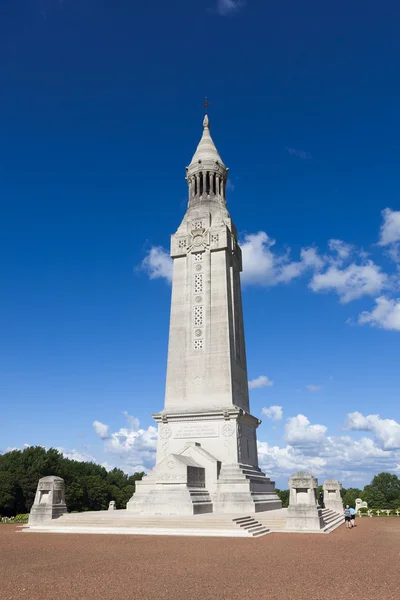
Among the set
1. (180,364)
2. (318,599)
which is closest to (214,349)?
(180,364)

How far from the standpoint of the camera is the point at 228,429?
1266 inches

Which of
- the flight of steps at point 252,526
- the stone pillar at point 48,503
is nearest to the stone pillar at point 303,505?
the flight of steps at point 252,526

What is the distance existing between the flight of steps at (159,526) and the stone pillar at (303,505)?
1527 millimetres

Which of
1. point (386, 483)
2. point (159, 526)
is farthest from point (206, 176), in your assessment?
point (386, 483)

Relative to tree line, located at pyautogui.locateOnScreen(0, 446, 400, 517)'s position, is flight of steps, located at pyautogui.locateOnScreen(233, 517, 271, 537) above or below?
below

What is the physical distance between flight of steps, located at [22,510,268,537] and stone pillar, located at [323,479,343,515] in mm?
15187

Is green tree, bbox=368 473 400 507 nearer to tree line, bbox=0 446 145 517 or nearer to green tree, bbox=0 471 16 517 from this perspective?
tree line, bbox=0 446 145 517

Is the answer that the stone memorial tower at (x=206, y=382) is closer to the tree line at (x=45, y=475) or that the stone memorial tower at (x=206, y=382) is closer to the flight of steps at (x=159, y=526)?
the flight of steps at (x=159, y=526)

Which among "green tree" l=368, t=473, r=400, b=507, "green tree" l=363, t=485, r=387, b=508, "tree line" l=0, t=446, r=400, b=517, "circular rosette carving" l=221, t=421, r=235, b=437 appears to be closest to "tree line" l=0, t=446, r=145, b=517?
"tree line" l=0, t=446, r=400, b=517

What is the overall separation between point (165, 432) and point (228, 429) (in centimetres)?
457

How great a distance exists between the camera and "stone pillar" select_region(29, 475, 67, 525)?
25516 mm

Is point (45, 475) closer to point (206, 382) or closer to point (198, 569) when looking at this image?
point (206, 382)

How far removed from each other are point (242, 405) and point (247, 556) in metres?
21.5

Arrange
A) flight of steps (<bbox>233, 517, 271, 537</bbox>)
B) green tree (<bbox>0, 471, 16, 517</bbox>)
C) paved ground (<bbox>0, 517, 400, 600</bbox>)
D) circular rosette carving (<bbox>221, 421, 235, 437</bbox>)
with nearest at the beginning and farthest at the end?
paved ground (<bbox>0, 517, 400, 600</bbox>) < flight of steps (<bbox>233, 517, 271, 537</bbox>) < circular rosette carving (<bbox>221, 421, 235, 437</bbox>) < green tree (<bbox>0, 471, 16, 517</bbox>)
